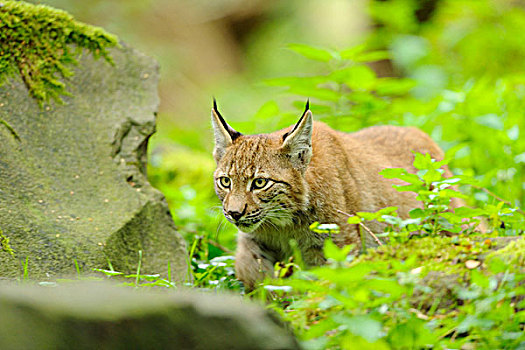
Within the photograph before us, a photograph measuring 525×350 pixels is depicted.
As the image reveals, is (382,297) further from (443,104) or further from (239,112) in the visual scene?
(239,112)

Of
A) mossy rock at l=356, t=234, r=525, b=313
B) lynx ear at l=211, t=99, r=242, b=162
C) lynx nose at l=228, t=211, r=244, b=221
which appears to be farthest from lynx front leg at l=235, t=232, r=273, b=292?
mossy rock at l=356, t=234, r=525, b=313

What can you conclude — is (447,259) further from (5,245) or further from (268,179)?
(5,245)

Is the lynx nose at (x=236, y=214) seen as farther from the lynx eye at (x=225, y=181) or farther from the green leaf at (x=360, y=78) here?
the green leaf at (x=360, y=78)

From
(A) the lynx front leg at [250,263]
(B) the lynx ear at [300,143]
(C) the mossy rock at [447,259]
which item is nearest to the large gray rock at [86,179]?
(A) the lynx front leg at [250,263]

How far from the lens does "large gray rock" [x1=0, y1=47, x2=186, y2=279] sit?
14.6ft

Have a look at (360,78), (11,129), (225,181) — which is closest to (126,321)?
(225,181)

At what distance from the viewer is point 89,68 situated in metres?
5.65

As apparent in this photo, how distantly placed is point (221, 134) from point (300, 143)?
0.75 m

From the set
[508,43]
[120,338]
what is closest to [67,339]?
[120,338]

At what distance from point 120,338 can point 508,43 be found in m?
12.6

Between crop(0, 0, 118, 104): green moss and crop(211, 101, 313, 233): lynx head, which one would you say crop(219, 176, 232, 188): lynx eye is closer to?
crop(211, 101, 313, 233): lynx head

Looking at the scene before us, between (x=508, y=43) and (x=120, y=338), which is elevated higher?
(x=508, y=43)

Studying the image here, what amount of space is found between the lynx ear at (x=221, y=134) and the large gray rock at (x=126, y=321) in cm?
282

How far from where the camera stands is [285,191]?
496 centimetres
